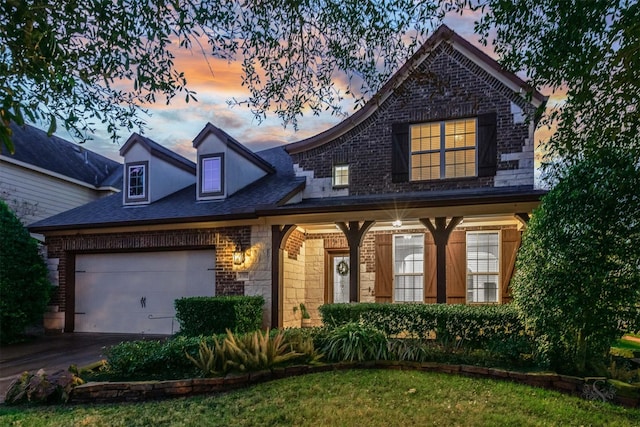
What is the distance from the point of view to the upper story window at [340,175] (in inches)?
466

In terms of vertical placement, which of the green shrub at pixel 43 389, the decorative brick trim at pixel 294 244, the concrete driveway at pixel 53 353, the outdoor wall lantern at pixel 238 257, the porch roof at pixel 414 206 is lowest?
the concrete driveway at pixel 53 353

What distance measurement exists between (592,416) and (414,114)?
7.84 m

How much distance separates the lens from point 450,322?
318 inches

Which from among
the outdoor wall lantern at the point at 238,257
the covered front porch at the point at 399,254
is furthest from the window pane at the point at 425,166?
the outdoor wall lantern at the point at 238,257

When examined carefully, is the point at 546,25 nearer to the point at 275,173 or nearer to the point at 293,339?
the point at 293,339

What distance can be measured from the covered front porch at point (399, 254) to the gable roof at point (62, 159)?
956cm

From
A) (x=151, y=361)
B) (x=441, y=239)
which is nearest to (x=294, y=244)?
(x=441, y=239)

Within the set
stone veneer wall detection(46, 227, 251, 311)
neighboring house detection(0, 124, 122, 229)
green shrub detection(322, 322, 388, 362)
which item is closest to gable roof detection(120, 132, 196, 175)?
stone veneer wall detection(46, 227, 251, 311)

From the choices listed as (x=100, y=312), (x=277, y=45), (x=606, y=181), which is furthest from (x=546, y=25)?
(x=100, y=312)

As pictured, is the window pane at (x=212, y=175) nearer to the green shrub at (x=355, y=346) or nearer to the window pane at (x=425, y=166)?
the window pane at (x=425, y=166)

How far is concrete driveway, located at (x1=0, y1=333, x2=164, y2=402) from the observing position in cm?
798

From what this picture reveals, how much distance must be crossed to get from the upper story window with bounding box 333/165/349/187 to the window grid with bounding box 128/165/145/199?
18.5ft

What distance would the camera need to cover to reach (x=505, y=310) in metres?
7.76

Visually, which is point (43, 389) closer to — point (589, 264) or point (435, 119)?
point (589, 264)
